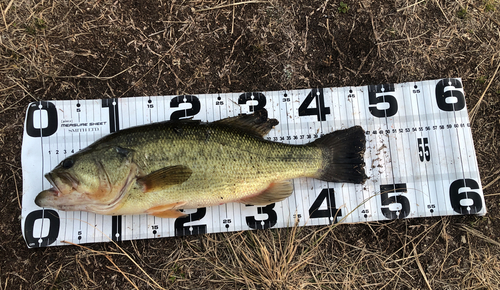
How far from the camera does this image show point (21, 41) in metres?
3.40

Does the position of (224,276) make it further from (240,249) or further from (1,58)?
(1,58)

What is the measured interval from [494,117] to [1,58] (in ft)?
19.8

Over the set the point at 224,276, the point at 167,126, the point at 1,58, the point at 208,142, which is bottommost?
the point at 224,276

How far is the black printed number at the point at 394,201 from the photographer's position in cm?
333

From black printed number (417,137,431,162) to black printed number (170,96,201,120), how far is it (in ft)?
8.83

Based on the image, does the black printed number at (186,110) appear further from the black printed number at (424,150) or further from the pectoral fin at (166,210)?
the black printed number at (424,150)

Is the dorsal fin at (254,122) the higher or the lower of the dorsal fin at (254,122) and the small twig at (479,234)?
the higher

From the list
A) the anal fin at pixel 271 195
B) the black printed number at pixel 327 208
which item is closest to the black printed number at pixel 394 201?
the black printed number at pixel 327 208

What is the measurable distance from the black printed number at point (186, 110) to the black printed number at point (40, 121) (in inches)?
53.4

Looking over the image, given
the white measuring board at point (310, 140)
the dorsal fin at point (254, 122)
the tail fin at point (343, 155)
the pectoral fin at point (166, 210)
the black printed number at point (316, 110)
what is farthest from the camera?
the black printed number at point (316, 110)

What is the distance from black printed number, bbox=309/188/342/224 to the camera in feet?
10.9

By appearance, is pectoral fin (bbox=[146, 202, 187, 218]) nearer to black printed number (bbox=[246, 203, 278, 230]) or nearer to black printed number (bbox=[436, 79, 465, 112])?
black printed number (bbox=[246, 203, 278, 230])

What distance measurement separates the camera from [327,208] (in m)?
3.34

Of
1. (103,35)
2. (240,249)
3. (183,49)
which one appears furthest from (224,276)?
(103,35)
